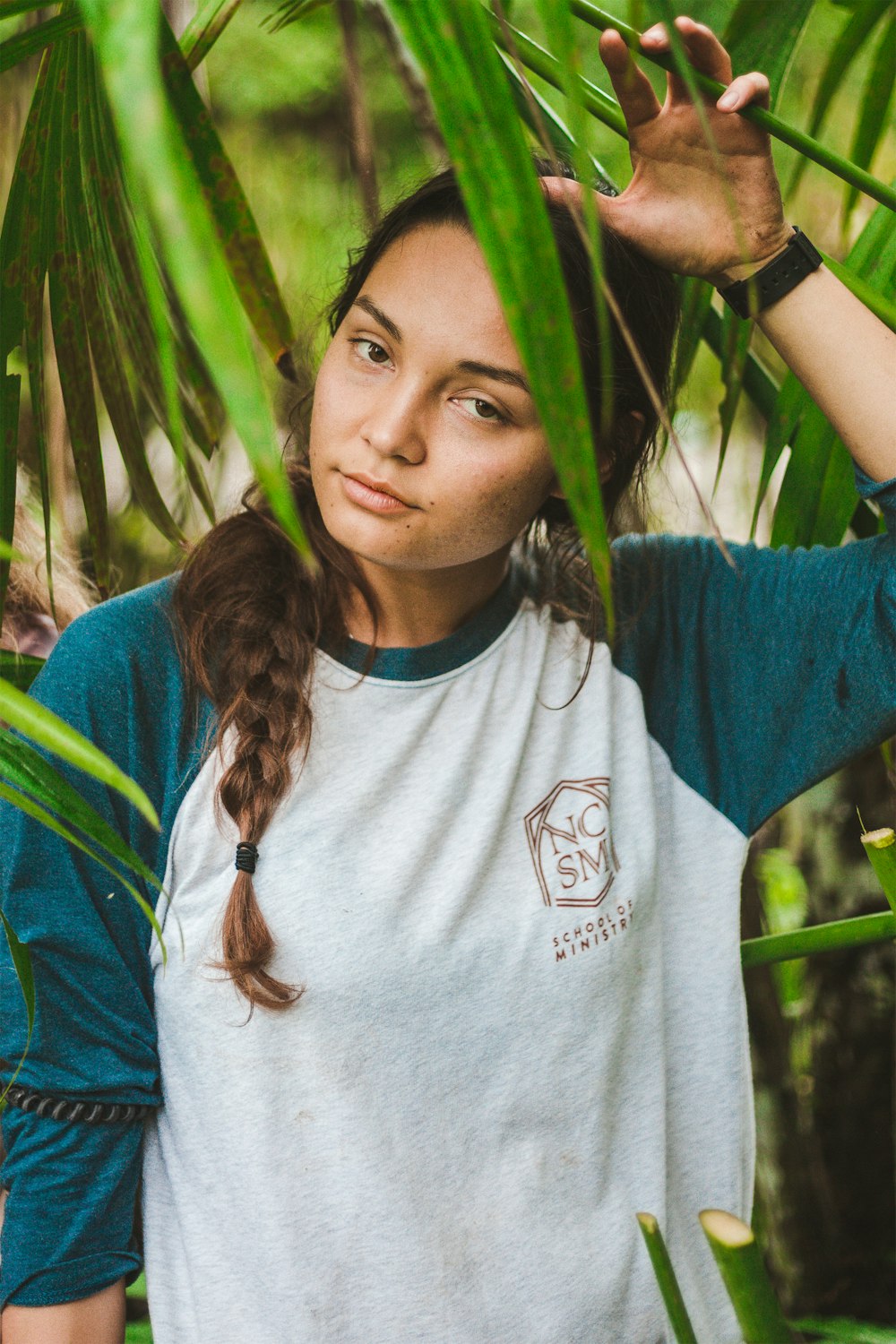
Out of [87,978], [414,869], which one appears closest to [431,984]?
[414,869]

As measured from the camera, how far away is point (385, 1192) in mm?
635

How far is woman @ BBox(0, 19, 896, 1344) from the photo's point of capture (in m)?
0.60

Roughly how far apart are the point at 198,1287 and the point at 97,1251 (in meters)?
0.06

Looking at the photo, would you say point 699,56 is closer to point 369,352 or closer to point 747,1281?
point 369,352

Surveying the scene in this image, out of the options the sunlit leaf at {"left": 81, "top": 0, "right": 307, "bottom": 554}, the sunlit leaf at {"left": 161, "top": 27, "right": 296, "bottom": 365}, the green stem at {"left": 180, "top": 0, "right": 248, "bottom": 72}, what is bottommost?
the sunlit leaf at {"left": 81, "top": 0, "right": 307, "bottom": 554}

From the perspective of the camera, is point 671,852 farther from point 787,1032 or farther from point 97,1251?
point 787,1032

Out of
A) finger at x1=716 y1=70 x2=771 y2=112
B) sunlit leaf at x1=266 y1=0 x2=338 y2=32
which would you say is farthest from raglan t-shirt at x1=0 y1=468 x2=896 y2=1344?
sunlit leaf at x1=266 y1=0 x2=338 y2=32

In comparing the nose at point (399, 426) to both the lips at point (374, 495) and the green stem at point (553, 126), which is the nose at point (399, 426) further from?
the green stem at point (553, 126)

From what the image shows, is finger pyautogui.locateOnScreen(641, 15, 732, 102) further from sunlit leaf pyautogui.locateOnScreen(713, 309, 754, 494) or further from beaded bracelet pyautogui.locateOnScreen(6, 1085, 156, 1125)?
beaded bracelet pyautogui.locateOnScreen(6, 1085, 156, 1125)

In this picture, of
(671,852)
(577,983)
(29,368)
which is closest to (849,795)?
(671,852)

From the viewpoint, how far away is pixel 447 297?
589 mm

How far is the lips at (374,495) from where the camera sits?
1.93ft

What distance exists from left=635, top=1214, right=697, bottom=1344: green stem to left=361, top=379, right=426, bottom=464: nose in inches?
14.7

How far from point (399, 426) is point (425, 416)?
0.8 inches
